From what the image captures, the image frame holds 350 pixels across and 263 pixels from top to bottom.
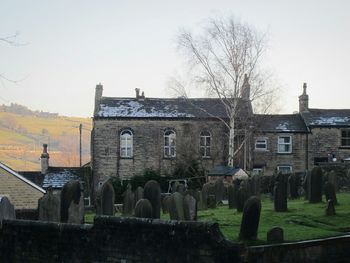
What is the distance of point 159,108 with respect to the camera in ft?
143

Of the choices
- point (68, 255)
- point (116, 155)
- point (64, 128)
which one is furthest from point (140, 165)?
point (64, 128)

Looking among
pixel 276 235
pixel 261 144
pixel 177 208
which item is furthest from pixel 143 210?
pixel 261 144

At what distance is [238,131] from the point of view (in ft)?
133

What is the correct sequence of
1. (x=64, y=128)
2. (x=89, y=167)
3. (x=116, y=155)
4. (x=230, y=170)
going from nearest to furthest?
(x=230, y=170)
(x=116, y=155)
(x=89, y=167)
(x=64, y=128)

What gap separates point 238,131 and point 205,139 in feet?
12.1

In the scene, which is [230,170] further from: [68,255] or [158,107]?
[68,255]

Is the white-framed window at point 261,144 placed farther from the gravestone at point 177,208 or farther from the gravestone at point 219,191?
the gravestone at point 177,208

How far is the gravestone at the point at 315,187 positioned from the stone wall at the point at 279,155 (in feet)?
76.2

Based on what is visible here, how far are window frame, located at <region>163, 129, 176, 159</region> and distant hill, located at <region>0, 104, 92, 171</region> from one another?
3067 inches

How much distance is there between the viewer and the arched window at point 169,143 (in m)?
42.7

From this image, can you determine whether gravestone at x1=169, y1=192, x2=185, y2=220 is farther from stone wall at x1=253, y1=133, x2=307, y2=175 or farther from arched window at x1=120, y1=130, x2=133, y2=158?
stone wall at x1=253, y1=133, x2=307, y2=175

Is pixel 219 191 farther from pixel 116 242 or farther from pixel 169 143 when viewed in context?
pixel 169 143

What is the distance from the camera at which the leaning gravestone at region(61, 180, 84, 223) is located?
13586 millimetres

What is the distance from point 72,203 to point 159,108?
1194 inches
